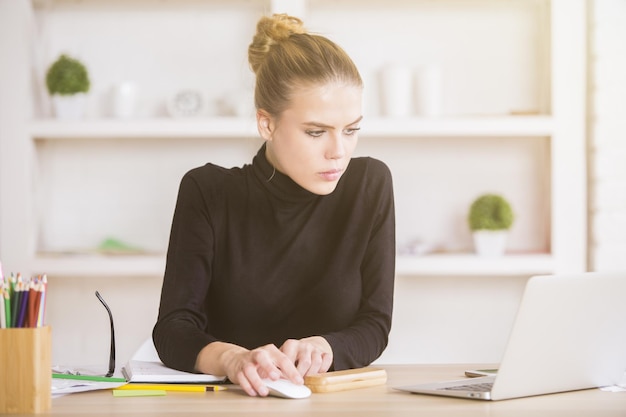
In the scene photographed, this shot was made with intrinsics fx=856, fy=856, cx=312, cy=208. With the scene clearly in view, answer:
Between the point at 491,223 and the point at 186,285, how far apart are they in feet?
5.86

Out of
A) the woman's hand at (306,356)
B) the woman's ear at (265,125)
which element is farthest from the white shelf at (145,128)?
the woman's hand at (306,356)

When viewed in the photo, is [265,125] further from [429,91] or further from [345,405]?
[429,91]

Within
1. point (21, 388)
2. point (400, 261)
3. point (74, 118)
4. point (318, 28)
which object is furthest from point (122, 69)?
point (21, 388)

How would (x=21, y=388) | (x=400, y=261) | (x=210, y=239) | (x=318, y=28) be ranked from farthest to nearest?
(x=318, y=28) → (x=400, y=261) → (x=210, y=239) → (x=21, y=388)

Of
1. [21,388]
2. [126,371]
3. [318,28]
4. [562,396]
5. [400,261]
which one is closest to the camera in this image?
[21,388]

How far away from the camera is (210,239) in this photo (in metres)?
1.83

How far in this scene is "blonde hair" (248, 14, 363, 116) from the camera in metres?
1.76

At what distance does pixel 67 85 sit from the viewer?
10.7 ft

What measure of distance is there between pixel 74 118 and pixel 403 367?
6.88 feet

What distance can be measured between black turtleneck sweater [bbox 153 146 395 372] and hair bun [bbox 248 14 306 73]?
236mm

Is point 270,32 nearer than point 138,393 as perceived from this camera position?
No

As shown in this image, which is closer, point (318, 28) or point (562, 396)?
point (562, 396)

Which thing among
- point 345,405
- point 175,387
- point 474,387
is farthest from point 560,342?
point 175,387

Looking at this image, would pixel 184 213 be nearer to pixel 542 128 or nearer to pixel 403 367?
pixel 403 367
